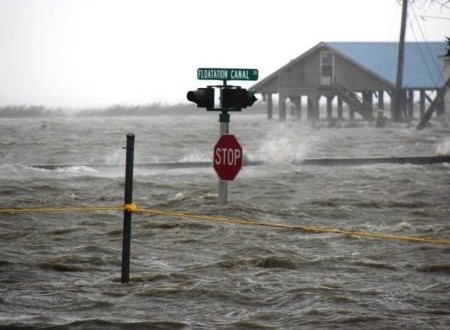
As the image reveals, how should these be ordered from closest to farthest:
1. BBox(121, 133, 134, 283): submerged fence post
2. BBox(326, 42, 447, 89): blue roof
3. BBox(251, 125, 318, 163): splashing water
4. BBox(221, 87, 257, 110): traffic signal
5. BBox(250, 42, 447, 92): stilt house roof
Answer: BBox(121, 133, 134, 283): submerged fence post < BBox(221, 87, 257, 110): traffic signal < BBox(251, 125, 318, 163): splashing water < BBox(250, 42, 447, 92): stilt house roof < BBox(326, 42, 447, 89): blue roof

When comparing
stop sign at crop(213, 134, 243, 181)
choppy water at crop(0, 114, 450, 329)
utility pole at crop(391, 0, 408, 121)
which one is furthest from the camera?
utility pole at crop(391, 0, 408, 121)

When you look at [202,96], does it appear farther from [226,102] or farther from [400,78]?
[400,78]

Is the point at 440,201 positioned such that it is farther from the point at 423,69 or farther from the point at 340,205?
the point at 423,69

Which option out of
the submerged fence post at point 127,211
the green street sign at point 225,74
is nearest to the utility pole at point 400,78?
the green street sign at point 225,74

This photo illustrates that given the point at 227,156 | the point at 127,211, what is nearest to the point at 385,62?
the point at 227,156

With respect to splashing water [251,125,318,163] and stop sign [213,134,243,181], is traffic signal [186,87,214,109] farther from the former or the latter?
splashing water [251,125,318,163]

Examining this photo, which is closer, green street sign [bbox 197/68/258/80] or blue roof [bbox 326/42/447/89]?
green street sign [bbox 197/68/258/80]

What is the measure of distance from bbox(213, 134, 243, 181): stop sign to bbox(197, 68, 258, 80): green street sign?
891mm

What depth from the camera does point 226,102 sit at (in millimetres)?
13281

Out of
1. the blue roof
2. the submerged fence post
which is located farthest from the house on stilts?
the submerged fence post

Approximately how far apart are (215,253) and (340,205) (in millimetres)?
5901

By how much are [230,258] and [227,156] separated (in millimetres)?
2139

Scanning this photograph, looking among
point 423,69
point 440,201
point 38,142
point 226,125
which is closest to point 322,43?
point 423,69

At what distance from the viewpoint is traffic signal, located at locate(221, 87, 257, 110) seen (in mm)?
13266
